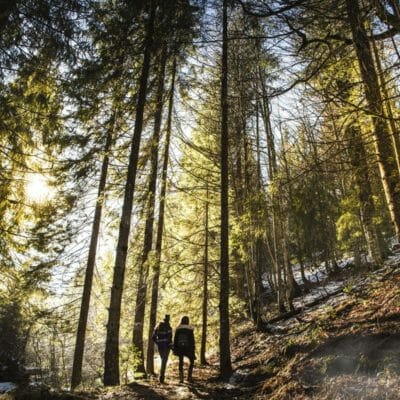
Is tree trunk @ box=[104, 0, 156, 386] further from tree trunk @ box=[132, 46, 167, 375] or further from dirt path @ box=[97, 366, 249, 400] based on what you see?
tree trunk @ box=[132, 46, 167, 375]

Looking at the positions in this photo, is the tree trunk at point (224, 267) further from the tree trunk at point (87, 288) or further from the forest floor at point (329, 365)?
the tree trunk at point (87, 288)

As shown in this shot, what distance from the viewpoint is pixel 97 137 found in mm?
11250

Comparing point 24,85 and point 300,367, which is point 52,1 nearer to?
point 24,85

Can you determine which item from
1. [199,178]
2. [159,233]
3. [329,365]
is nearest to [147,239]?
[159,233]

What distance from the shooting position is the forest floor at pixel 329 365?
4.37 metres

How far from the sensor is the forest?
4953 mm

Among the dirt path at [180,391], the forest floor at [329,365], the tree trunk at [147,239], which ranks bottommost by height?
the dirt path at [180,391]

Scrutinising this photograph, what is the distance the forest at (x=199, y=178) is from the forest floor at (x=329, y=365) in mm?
37

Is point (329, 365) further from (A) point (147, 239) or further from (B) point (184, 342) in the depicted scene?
(A) point (147, 239)

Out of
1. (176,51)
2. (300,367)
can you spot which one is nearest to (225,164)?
(176,51)

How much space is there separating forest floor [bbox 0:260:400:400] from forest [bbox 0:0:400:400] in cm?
4

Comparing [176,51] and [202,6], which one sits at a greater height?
[202,6]

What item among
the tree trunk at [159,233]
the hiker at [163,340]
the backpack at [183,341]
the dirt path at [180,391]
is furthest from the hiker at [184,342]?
the tree trunk at [159,233]

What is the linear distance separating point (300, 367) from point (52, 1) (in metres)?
9.26
